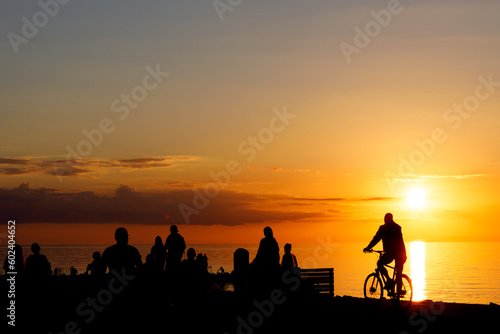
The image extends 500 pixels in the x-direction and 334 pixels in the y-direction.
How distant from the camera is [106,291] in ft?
40.9

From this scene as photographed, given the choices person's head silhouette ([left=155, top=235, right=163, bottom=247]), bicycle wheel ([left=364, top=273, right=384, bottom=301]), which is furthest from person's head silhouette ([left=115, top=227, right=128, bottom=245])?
person's head silhouette ([left=155, top=235, right=163, bottom=247])

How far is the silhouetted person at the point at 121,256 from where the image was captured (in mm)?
12023

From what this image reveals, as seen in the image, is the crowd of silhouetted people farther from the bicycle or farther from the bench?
the bench

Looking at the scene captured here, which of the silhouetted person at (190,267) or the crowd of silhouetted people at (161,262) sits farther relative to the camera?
the silhouetted person at (190,267)

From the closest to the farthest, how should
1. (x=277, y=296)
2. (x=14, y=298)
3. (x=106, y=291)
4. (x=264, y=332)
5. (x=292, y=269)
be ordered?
(x=106, y=291) < (x=264, y=332) < (x=277, y=296) < (x=292, y=269) < (x=14, y=298)

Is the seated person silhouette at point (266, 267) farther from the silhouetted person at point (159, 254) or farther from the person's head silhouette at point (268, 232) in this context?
the silhouetted person at point (159, 254)

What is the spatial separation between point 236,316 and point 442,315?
492 cm

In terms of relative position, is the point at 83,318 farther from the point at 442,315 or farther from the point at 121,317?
the point at 442,315

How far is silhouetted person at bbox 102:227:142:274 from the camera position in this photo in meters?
12.0

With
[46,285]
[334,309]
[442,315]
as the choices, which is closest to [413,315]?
[442,315]

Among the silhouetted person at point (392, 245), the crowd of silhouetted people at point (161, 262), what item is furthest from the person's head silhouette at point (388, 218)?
the crowd of silhouetted people at point (161, 262)

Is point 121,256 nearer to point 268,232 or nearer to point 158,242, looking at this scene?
point 268,232

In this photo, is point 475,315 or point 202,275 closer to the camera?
point 475,315

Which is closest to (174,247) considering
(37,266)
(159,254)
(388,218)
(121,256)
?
(159,254)
